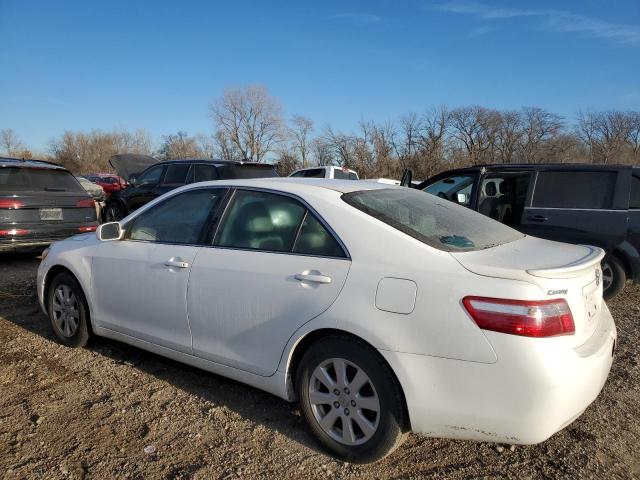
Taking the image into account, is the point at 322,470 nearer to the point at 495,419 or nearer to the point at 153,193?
the point at 495,419

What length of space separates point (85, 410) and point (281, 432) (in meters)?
1.34

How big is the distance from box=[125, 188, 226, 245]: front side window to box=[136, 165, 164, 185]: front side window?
7.07 m

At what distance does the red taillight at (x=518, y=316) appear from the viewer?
220 cm

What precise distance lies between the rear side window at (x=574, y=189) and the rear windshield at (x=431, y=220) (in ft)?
10.5

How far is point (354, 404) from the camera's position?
2.61 metres

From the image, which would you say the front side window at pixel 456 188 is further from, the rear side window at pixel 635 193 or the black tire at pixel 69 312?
the black tire at pixel 69 312

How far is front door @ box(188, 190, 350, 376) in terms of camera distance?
274 centimetres

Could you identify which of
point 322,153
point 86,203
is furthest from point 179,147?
point 86,203

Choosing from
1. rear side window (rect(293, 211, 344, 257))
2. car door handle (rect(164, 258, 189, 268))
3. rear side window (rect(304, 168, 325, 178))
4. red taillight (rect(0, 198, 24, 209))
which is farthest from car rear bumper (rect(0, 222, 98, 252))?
rear side window (rect(304, 168, 325, 178))

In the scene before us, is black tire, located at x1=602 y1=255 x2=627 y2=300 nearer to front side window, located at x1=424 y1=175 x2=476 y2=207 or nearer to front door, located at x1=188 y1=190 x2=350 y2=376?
front side window, located at x1=424 y1=175 x2=476 y2=207

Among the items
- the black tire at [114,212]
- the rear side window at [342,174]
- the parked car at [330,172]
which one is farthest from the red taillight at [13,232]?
the rear side window at [342,174]

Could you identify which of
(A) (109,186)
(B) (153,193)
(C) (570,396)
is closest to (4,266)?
(B) (153,193)

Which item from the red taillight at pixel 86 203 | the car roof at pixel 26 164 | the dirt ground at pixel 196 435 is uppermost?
the car roof at pixel 26 164

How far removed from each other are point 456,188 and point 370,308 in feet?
16.0
